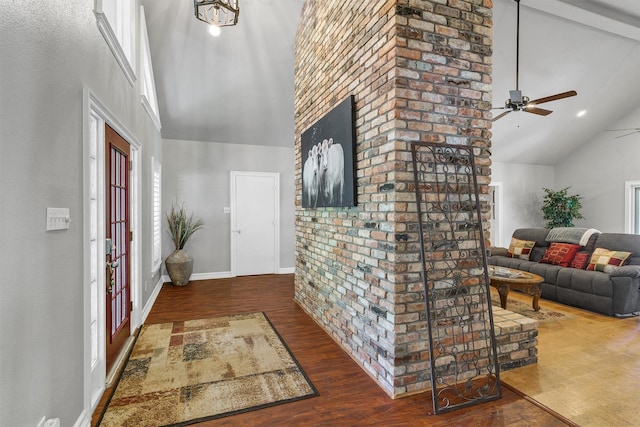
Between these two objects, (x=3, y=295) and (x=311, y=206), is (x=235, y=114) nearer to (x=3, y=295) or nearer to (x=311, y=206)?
(x=311, y=206)

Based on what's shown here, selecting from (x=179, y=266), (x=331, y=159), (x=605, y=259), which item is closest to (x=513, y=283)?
(x=605, y=259)

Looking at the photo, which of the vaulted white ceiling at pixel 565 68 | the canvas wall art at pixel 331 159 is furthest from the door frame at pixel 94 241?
the vaulted white ceiling at pixel 565 68

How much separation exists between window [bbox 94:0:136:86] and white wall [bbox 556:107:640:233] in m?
8.80

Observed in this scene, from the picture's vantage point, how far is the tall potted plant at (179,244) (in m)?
5.17

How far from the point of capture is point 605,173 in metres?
7.12

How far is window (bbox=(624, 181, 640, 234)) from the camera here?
668 cm

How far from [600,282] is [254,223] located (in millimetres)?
5062

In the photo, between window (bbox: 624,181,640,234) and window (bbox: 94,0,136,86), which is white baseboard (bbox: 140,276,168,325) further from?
window (bbox: 624,181,640,234)

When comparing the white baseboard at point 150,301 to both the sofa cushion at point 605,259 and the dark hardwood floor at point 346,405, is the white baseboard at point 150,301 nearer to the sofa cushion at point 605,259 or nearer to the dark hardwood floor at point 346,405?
the dark hardwood floor at point 346,405

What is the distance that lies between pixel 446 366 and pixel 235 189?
465cm

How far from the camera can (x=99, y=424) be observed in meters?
1.88

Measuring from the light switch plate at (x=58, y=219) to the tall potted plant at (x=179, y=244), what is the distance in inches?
147

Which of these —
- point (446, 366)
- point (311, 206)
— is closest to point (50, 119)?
point (311, 206)

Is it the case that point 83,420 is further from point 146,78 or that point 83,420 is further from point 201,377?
point 146,78
